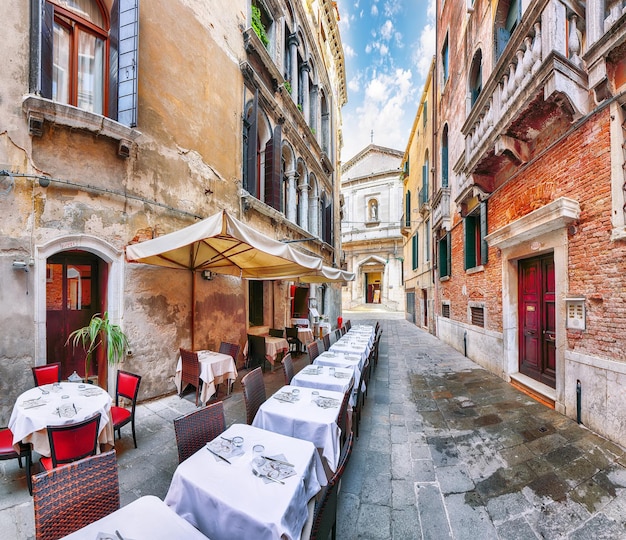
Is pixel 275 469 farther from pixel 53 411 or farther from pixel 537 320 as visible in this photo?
pixel 537 320

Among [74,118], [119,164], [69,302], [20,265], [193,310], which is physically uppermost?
[74,118]

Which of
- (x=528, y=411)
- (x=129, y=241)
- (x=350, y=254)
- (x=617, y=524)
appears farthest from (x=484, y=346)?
(x=350, y=254)

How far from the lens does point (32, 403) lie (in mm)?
3004

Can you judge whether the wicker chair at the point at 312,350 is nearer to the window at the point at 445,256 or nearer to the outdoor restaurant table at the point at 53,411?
the outdoor restaurant table at the point at 53,411

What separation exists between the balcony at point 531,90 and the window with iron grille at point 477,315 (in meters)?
3.26

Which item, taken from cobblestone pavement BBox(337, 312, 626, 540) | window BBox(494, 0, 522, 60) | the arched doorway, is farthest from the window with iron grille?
the arched doorway

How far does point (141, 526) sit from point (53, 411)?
209 centimetres

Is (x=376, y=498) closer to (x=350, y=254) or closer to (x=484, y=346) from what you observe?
(x=484, y=346)

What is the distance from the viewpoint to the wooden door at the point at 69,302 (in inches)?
178

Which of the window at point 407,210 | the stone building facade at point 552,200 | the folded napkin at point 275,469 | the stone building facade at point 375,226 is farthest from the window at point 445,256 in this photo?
the stone building facade at point 375,226

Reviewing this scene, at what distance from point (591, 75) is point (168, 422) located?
7.64m

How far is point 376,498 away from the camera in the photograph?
2.77 meters

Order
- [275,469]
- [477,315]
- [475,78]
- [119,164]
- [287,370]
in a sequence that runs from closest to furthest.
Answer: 1. [275,469]
2. [287,370]
3. [119,164]
4. [477,315]
5. [475,78]

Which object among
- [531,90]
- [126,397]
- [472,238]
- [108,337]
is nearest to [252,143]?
[108,337]
